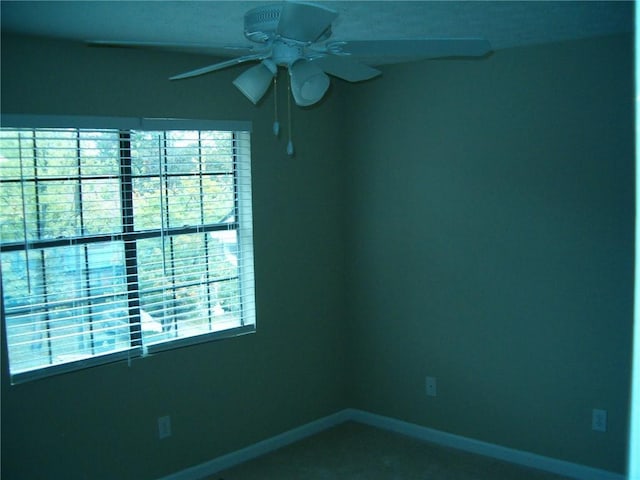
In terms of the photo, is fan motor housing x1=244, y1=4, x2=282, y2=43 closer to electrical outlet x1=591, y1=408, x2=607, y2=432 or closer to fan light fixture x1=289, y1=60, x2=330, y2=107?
fan light fixture x1=289, y1=60, x2=330, y2=107

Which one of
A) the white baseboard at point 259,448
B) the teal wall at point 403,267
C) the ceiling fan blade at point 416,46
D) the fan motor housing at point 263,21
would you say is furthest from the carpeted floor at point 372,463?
the fan motor housing at point 263,21

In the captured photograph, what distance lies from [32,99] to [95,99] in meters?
0.31

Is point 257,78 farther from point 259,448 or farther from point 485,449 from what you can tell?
point 485,449

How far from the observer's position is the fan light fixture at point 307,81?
6.35 ft

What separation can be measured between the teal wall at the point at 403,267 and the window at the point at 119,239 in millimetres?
107

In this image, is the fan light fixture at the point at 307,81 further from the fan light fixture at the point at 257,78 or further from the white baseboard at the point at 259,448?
the white baseboard at the point at 259,448

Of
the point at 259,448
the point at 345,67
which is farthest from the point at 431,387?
the point at 345,67

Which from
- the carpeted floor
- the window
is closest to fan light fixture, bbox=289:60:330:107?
the window

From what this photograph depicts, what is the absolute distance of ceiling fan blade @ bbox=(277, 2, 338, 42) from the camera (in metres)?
1.60

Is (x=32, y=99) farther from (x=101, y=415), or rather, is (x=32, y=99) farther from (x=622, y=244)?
(x=622, y=244)

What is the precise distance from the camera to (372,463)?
12.5ft

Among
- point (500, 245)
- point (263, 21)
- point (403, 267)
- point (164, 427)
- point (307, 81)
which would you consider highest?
point (263, 21)

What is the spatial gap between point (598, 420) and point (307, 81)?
259 centimetres

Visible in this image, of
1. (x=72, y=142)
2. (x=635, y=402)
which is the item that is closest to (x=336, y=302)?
(x=72, y=142)
